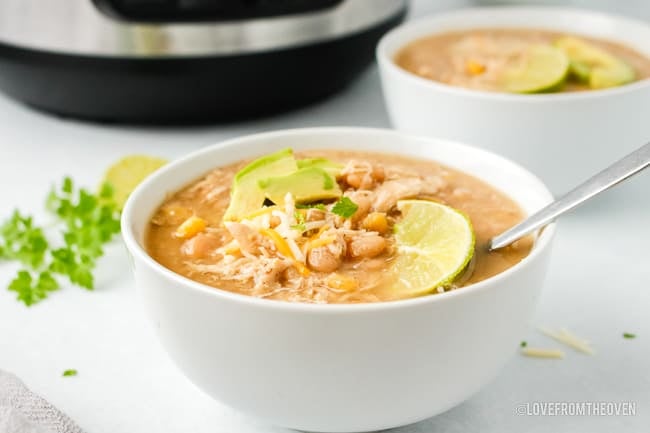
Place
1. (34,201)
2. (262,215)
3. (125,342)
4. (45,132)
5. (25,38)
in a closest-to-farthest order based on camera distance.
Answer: (262,215) < (125,342) < (34,201) < (25,38) < (45,132)

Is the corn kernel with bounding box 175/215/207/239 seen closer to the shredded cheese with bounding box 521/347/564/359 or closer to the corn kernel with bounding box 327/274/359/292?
the corn kernel with bounding box 327/274/359/292

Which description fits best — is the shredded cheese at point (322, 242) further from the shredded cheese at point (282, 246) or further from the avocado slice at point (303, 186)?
the avocado slice at point (303, 186)

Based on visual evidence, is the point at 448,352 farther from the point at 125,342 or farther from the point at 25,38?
the point at 25,38

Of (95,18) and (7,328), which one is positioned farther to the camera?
(95,18)

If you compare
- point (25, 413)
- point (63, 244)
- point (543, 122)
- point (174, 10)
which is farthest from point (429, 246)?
point (174, 10)

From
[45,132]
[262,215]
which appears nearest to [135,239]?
[262,215]

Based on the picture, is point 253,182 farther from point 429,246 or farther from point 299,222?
point 429,246

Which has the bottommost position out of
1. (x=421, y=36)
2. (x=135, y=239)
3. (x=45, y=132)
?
(x=45, y=132)

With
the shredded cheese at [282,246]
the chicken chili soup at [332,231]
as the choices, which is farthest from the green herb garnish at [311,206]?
the shredded cheese at [282,246]
